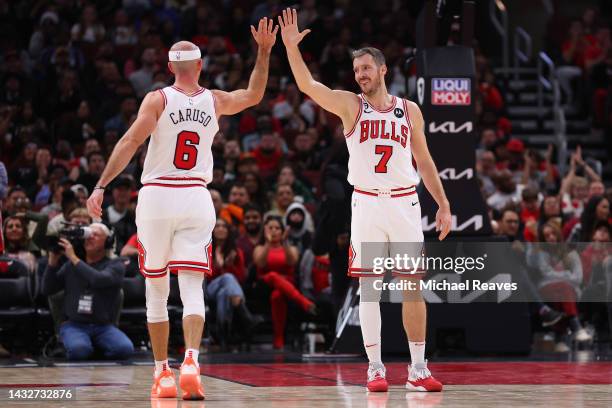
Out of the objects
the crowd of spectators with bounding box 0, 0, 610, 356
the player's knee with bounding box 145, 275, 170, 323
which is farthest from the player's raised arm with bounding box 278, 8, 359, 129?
the crowd of spectators with bounding box 0, 0, 610, 356

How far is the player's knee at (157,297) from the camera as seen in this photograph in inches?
306

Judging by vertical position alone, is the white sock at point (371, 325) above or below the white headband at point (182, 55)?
below

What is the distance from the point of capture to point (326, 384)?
A: 8.65m

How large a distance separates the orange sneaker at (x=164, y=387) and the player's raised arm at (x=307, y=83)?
212 cm

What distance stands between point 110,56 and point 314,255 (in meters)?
6.41

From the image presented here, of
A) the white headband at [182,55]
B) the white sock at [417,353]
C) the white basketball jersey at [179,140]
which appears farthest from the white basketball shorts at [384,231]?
the white headband at [182,55]

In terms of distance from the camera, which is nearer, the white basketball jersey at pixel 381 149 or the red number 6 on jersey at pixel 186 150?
the red number 6 on jersey at pixel 186 150

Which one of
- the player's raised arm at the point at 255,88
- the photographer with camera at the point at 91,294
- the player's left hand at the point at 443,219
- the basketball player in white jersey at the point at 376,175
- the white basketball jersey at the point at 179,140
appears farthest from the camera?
the photographer with camera at the point at 91,294

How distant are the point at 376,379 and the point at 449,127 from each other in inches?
148

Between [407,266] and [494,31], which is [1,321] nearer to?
[407,266]

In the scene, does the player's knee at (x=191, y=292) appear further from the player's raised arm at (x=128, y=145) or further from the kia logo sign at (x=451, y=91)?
the kia logo sign at (x=451, y=91)

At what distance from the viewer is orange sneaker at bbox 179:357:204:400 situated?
7328 mm

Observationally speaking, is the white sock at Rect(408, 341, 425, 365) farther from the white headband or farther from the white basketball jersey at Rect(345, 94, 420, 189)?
the white headband

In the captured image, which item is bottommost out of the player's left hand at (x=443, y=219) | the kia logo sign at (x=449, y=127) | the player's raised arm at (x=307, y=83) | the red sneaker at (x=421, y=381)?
the red sneaker at (x=421, y=381)
